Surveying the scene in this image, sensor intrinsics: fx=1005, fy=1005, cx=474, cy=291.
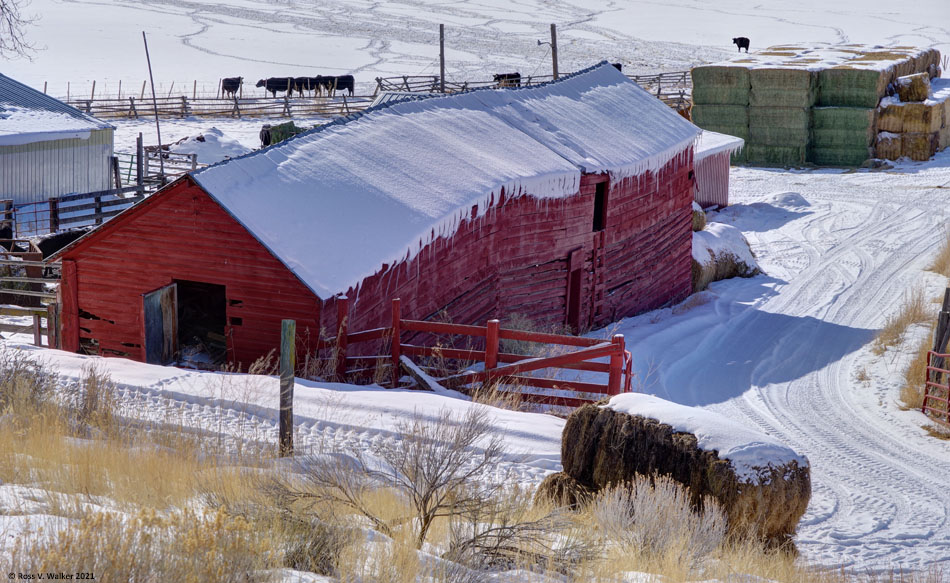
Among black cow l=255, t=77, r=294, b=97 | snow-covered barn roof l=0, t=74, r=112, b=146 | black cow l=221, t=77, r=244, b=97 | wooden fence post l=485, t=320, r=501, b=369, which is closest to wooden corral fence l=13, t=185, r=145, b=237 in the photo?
snow-covered barn roof l=0, t=74, r=112, b=146

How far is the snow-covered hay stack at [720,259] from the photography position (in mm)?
24906

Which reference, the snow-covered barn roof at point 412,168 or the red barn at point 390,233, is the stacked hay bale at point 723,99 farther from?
the red barn at point 390,233

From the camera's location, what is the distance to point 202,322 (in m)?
15.1

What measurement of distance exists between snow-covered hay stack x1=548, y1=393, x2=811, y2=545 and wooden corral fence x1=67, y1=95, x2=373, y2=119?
37.3 meters

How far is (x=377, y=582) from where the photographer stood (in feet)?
17.2

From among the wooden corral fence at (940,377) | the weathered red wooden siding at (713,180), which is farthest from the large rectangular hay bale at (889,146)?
the wooden corral fence at (940,377)

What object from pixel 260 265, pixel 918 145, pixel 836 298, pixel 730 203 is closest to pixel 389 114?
pixel 260 265

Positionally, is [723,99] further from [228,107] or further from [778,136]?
[228,107]

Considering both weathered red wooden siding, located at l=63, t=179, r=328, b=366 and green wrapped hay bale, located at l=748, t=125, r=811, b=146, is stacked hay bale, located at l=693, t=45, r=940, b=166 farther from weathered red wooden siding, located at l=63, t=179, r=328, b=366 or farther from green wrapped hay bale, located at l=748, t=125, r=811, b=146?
weathered red wooden siding, located at l=63, t=179, r=328, b=366

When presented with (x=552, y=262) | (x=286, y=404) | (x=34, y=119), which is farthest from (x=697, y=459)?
(x=34, y=119)

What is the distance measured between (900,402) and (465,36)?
216 feet

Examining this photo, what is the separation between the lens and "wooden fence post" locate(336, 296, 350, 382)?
12430 mm

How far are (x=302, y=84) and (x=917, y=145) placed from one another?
2940cm

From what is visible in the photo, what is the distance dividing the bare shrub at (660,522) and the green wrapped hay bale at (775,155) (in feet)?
113
